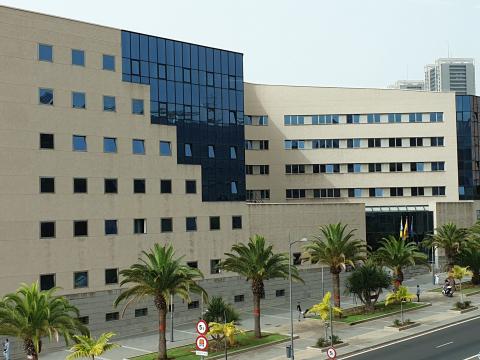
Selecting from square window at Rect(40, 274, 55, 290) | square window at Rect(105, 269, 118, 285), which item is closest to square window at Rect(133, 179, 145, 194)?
square window at Rect(105, 269, 118, 285)

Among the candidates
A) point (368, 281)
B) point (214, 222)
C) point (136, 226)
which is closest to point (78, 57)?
point (136, 226)

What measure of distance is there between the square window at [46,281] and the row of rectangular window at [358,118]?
5142 centimetres

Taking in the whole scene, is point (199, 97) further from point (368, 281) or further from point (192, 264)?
point (368, 281)

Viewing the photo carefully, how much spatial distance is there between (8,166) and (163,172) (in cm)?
1601

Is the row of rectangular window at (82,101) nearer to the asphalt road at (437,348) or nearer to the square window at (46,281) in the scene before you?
the square window at (46,281)

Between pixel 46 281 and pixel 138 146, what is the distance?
15.9 meters

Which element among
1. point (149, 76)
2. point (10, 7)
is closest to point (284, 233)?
point (149, 76)

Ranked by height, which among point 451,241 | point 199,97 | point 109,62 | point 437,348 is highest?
point 109,62

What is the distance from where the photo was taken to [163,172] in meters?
65.2

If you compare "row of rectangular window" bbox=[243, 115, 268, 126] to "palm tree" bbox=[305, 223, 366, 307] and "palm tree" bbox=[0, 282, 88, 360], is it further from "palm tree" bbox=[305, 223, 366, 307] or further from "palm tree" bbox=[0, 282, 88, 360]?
"palm tree" bbox=[0, 282, 88, 360]

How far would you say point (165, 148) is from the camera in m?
65.6

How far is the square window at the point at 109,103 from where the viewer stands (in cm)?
6127

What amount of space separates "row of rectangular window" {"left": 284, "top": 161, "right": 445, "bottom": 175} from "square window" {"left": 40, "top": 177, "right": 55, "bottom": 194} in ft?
158

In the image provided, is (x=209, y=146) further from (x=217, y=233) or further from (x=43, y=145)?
(x=43, y=145)
